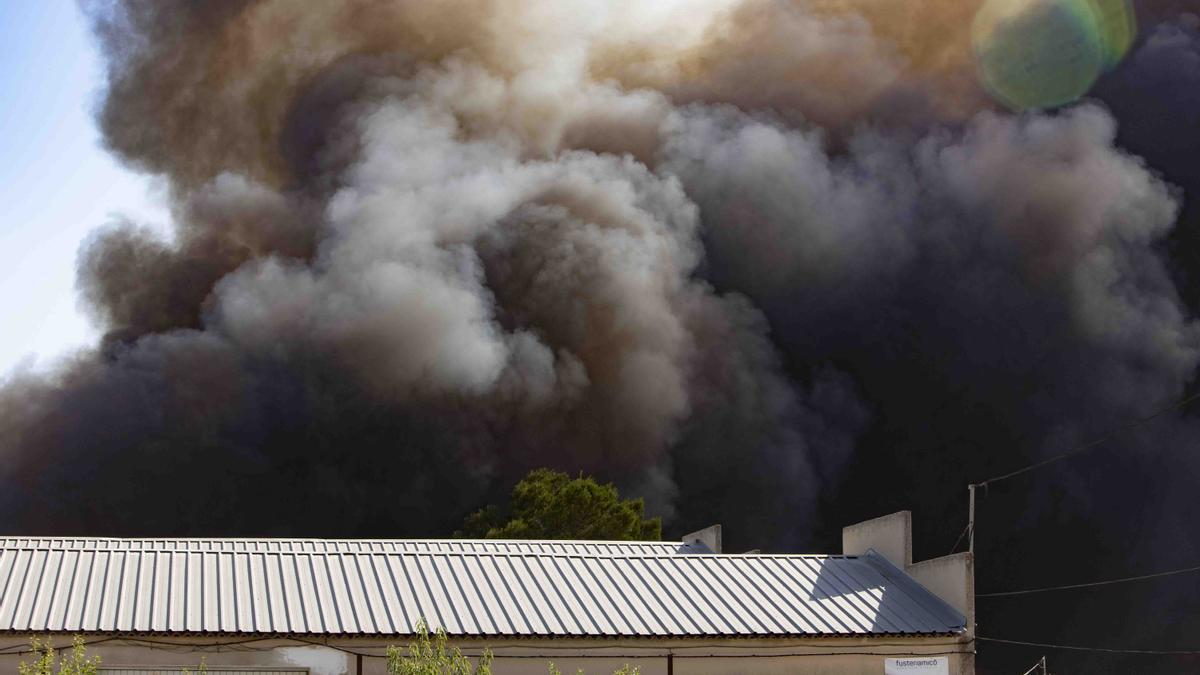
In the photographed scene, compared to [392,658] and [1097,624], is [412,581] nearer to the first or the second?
[392,658]

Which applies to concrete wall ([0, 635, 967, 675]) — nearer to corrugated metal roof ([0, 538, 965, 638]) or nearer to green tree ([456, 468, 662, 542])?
corrugated metal roof ([0, 538, 965, 638])

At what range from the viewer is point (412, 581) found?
24891 mm

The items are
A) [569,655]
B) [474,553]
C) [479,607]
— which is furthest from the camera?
[474,553]

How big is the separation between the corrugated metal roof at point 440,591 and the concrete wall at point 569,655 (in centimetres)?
21

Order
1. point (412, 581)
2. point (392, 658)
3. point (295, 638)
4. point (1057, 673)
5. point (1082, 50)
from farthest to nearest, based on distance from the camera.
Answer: point (1082, 50), point (1057, 673), point (412, 581), point (295, 638), point (392, 658)

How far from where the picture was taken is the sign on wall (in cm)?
2452

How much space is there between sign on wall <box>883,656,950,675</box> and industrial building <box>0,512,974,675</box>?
0.03m

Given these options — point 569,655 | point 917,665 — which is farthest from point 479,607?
point 917,665

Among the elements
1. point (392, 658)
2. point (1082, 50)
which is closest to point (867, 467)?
point (1082, 50)

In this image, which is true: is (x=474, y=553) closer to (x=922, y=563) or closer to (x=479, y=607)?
(x=479, y=607)

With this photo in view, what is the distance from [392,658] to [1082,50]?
259ft

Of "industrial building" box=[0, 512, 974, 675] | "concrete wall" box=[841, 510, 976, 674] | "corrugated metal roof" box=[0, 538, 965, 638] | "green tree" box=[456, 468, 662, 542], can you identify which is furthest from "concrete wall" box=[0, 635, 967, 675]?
"green tree" box=[456, 468, 662, 542]

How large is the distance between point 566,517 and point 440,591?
1219 inches

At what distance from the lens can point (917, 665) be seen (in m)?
24.7
